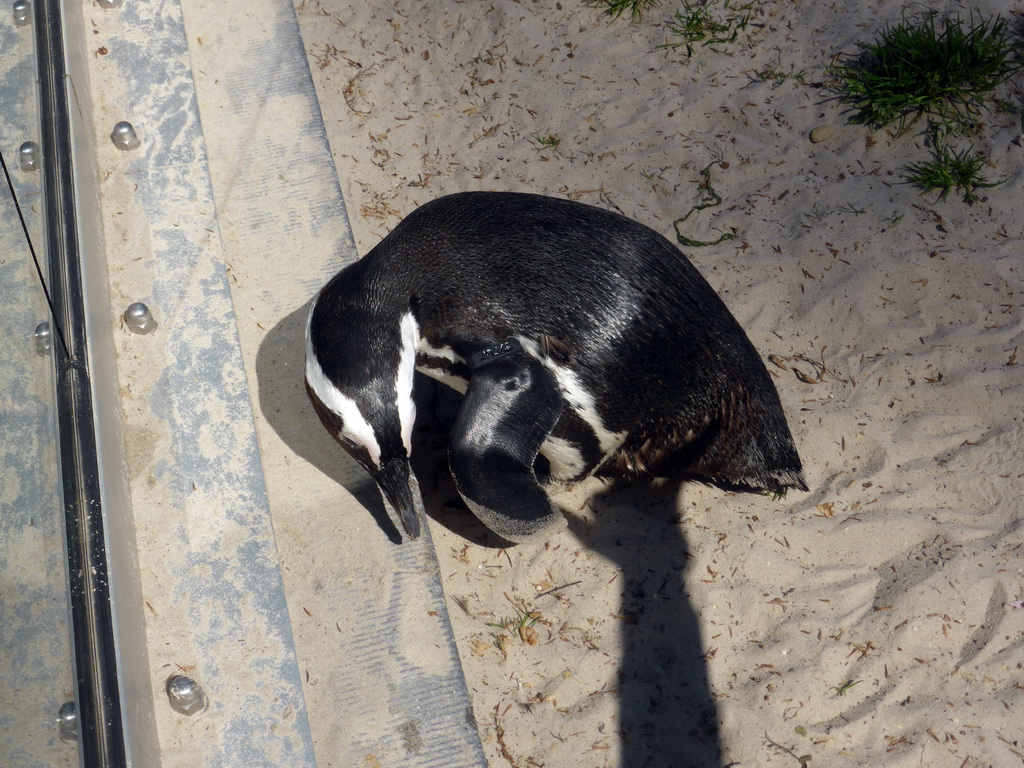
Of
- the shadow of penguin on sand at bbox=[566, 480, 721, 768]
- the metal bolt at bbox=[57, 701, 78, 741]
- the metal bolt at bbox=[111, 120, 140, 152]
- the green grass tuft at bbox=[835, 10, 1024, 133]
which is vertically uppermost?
the green grass tuft at bbox=[835, 10, 1024, 133]

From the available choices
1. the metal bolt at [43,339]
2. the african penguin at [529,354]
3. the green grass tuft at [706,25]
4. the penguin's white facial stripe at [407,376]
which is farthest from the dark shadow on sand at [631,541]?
the green grass tuft at [706,25]

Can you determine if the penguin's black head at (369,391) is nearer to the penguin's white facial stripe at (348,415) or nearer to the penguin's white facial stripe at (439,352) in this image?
the penguin's white facial stripe at (348,415)

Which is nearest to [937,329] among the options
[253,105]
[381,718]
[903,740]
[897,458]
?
[897,458]

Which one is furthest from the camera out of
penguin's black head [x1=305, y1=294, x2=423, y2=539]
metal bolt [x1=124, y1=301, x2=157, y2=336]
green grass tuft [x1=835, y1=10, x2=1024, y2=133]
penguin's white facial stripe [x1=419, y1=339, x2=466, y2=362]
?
green grass tuft [x1=835, y1=10, x2=1024, y2=133]

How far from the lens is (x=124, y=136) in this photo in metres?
3.62

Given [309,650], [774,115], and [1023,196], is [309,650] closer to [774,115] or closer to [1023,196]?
[774,115]

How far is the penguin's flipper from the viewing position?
235cm

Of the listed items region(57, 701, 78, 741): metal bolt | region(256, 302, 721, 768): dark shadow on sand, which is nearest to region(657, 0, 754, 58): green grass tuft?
region(256, 302, 721, 768): dark shadow on sand

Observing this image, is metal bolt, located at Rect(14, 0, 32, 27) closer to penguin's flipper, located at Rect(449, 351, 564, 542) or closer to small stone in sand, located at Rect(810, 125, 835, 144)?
penguin's flipper, located at Rect(449, 351, 564, 542)

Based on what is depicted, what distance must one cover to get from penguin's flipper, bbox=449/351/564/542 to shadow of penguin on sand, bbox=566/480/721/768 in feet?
1.49

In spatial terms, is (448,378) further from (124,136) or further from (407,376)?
(124,136)

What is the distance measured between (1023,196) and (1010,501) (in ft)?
4.11

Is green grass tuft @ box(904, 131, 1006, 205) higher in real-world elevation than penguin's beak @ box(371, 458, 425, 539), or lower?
higher

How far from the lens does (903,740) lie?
7.87 ft
